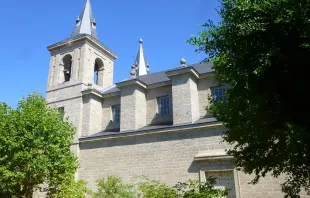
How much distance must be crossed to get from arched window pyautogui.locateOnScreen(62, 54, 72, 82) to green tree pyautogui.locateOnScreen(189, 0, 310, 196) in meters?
20.6

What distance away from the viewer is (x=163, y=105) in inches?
874

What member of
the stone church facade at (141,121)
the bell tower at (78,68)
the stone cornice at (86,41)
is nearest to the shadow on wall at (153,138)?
the stone church facade at (141,121)

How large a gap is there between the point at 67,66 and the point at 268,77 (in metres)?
23.1

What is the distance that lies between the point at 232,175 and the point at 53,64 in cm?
1930

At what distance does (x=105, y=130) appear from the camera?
2344 cm

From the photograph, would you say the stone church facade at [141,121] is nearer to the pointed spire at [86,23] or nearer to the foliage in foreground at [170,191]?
the pointed spire at [86,23]

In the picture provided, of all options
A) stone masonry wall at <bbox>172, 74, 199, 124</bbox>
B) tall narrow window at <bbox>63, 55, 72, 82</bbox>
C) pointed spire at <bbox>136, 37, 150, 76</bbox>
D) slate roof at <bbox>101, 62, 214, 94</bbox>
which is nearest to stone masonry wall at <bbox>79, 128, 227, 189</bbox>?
stone masonry wall at <bbox>172, 74, 199, 124</bbox>

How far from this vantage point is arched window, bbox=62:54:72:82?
27.0 metres

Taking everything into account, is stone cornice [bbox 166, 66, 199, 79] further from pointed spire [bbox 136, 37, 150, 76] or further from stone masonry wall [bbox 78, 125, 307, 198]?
pointed spire [bbox 136, 37, 150, 76]

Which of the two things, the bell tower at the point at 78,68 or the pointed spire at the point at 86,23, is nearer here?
the bell tower at the point at 78,68

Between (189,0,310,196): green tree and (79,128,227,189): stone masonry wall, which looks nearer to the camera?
(189,0,310,196): green tree

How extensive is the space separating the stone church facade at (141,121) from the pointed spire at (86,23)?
0.17 meters

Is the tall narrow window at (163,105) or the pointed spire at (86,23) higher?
the pointed spire at (86,23)

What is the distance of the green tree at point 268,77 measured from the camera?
23.0 feet
